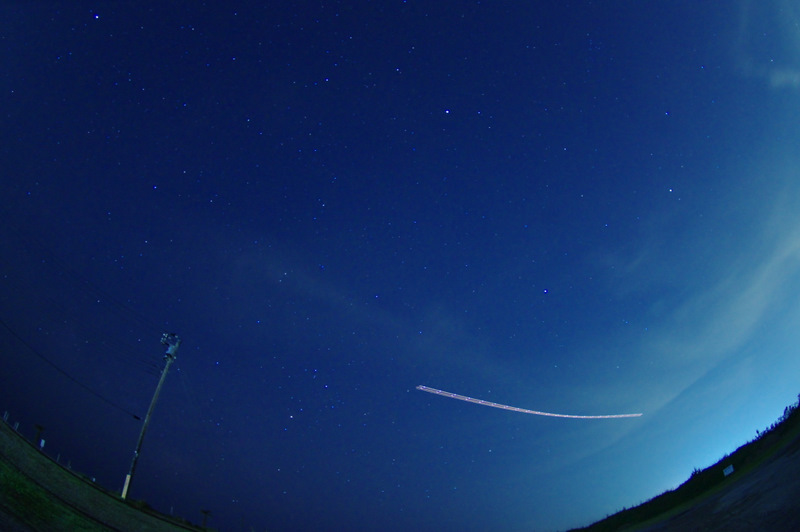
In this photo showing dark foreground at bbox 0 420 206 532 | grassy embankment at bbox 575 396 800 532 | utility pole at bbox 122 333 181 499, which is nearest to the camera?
dark foreground at bbox 0 420 206 532

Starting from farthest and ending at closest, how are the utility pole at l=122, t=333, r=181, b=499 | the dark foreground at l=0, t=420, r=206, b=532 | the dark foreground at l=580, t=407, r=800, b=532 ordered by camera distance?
the utility pole at l=122, t=333, r=181, b=499 → the dark foreground at l=0, t=420, r=206, b=532 → the dark foreground at l=580, t=407, r=800, b=532

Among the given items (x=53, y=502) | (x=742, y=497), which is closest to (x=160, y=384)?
(x=53, y=502)

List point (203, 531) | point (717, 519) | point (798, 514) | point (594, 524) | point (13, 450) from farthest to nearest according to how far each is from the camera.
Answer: point (594, 524)
point (203, 531)
point (13, 450)
point (717, 519)
point (798, 514)

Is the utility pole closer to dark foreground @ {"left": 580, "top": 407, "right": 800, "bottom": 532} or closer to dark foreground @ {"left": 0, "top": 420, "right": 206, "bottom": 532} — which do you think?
dark foreground @ {"left": 0, "top": 420, "right": 206, "bottom": 532}

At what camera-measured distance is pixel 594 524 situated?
20.2 meters

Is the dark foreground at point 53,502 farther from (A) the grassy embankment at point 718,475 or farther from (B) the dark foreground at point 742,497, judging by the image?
(A) the grassy embankment at point 718,475

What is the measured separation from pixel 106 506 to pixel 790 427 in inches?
1005

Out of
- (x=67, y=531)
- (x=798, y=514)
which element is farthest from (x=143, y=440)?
(x=798, y=514)

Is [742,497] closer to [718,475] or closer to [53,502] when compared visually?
[718,475]

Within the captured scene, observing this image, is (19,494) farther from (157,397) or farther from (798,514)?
(798,514)

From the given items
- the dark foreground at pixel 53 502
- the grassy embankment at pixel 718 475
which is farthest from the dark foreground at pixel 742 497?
the dark foreground at pixel 53 502

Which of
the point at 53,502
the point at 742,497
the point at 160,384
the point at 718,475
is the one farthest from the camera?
the point at 160,384

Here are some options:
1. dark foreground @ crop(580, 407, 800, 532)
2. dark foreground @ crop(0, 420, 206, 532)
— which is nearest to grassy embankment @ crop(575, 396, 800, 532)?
dark foreground @ crop(580, 407, 800, 532)

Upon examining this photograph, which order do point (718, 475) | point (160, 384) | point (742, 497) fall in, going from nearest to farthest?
1. point (742, 497)
2. point (718, 475)
3. point (160, 384)
